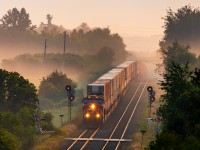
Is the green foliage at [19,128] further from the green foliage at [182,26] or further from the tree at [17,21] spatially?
the tree at [17,21]

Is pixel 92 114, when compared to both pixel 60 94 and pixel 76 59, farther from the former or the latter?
pixel 76 59

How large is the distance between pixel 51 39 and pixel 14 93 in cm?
13494

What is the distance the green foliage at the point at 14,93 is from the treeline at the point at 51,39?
4407 inches

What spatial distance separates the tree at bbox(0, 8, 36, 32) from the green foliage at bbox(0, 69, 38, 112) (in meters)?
145

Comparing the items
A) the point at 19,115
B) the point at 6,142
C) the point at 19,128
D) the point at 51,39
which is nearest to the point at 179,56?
the point at 19,115

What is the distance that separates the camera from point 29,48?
178 m

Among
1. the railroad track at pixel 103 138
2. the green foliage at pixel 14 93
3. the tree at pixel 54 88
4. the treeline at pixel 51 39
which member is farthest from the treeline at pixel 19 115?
the treeline at pixel 51 39

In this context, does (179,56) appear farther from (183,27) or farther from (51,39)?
(51,39)

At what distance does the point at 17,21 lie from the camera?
628 feet

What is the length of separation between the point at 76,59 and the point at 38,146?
90.4 m

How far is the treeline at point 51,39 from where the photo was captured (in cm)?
16812

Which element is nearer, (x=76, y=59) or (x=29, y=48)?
(x=76, y=59)

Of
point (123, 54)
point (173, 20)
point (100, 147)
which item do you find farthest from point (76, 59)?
point (100, 147)

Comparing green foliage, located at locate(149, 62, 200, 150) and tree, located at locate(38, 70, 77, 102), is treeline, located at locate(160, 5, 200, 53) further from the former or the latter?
green foliage, located at locate(149, 62, 200, 150)
